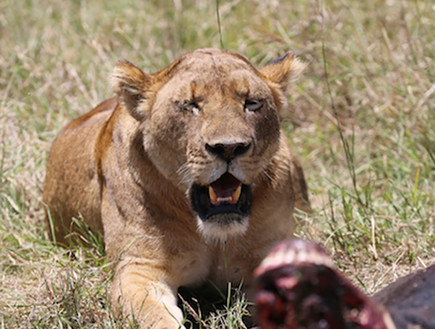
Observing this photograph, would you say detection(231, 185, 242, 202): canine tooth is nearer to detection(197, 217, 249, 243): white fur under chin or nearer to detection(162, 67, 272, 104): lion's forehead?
detection(197, 217, 249, 243): white fur under chin

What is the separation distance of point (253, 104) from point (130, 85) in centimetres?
64

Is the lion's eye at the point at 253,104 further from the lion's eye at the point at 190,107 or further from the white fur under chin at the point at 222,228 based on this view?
the white fur under chin at the point at 222,228

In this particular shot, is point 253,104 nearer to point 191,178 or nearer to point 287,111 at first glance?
point 191,178

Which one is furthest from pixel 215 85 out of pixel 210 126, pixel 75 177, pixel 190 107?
pixel 75 177


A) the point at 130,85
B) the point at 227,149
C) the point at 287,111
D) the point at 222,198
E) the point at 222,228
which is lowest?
the point at 287,111

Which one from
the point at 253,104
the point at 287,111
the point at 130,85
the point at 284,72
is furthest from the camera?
the point at 287,111

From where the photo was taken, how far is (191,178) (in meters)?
3.52

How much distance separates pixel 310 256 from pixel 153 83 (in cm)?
228

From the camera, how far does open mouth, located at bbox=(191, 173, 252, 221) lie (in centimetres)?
349

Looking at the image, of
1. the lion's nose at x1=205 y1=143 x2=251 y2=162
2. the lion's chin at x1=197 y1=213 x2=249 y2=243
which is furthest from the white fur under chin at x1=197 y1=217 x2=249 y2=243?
the lion's nose at x1=205 y1=143 x2=251 y2=162

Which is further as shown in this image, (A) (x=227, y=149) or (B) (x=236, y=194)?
(B) (x=236, y=194)

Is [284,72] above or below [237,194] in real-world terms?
above

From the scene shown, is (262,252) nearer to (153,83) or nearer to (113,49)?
(153,83)

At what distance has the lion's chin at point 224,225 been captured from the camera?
3.46 meters
